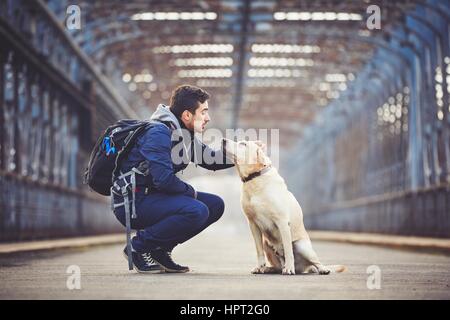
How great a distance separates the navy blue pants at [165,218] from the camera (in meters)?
6.50

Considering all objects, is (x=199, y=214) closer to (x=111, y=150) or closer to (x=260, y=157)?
(x=260, y=157)

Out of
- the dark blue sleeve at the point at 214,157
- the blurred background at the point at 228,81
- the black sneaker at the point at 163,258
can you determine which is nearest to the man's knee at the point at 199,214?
the black sneaker at the point at 163,258

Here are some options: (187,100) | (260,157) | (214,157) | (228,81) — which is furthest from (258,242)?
(228,81)

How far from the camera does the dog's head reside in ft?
22.0

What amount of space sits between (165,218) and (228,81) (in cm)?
1960

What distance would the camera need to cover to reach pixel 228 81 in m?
25.9

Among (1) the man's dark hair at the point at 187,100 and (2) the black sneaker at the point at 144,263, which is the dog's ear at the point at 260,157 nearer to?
(1) the man's dark hair at the point at 187,100

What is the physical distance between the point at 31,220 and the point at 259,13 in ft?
21.9

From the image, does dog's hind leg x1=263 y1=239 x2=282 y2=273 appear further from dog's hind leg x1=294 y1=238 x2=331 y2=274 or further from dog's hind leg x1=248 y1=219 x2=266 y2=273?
dog's hind leg x1=294 y1=238 x2=331 y2=274

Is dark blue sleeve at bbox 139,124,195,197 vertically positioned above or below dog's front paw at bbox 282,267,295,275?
above

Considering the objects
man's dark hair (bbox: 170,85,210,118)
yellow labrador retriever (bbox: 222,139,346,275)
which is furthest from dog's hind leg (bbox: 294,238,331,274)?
man's dark hair (bbox: 170,85,210,118)

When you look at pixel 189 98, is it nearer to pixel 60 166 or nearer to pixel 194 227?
pixel 194 227

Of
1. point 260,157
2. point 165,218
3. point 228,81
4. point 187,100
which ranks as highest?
point 228,81

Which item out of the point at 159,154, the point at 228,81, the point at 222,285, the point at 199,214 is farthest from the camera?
the point at 228,81
